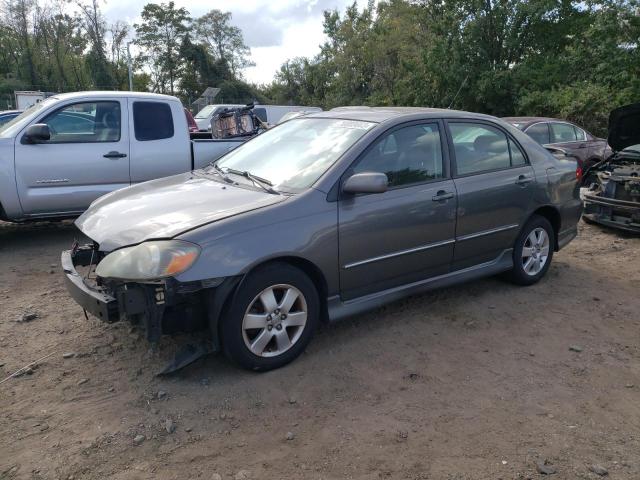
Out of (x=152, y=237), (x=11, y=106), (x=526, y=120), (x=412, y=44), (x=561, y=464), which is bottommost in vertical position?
(x=561, y=464)

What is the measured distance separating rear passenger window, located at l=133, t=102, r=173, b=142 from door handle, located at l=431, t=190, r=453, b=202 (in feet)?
13.5

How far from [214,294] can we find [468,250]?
2.34 metres

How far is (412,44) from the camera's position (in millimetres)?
28031

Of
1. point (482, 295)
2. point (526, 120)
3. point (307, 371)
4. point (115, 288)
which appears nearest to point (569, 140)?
point (526, 120)

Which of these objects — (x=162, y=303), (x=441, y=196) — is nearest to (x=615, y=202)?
(x=441, y=196)

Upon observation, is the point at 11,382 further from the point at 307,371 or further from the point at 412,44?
the point at 412,44

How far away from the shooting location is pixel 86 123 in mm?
6551

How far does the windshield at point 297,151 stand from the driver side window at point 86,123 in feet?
8.56

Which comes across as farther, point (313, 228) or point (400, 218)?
point (400, 218)

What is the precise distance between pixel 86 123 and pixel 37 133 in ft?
2.19

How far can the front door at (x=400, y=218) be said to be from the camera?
149 inches

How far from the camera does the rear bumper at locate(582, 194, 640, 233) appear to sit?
6996 millimetres

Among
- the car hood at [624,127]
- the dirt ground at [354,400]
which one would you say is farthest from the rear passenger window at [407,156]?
the car hood at [624,127]

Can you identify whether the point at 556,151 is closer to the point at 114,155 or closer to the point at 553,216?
the point at 553,216
